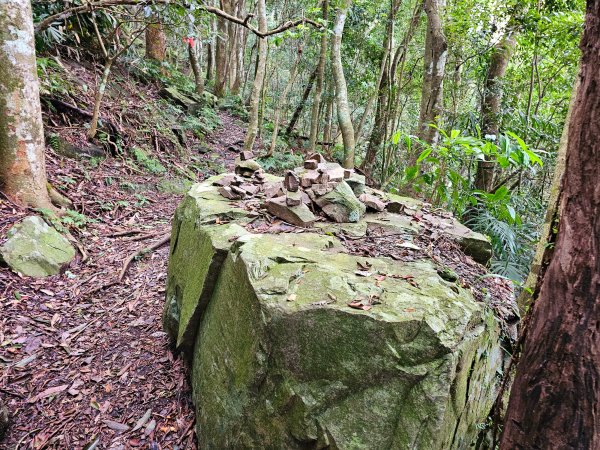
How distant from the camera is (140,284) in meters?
4.59

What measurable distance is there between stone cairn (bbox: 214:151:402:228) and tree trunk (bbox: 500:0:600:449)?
1975mm

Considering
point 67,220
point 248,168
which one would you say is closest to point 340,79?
point 248,168

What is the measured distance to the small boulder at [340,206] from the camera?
3316 millimetres

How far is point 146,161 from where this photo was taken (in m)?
7.78

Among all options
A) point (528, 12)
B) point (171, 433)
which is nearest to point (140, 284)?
point (171, 433)

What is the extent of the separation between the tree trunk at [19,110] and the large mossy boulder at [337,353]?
3.52m

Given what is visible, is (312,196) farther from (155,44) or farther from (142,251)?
(155,44)

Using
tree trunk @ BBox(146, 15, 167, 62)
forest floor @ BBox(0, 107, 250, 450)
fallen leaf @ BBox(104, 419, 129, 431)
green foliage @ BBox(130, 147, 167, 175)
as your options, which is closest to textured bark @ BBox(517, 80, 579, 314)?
forest floor @ BBox(0, 107, 250, 450)

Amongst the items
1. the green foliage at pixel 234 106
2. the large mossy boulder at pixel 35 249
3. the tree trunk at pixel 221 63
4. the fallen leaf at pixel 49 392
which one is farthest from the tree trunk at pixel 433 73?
the tree trunk at pixel 221 63

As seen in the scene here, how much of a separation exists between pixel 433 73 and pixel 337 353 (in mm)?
6010

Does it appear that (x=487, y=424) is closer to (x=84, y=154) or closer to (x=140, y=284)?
(x=140, y=284)

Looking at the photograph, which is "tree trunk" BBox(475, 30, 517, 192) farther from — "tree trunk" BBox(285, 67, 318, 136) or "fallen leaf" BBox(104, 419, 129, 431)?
"tree trunk" BBox(285, 67, 318, 136)

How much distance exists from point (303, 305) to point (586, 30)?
5.30 ft

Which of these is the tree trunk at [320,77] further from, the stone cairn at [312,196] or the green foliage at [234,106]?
the stone cairn at [312,196]
